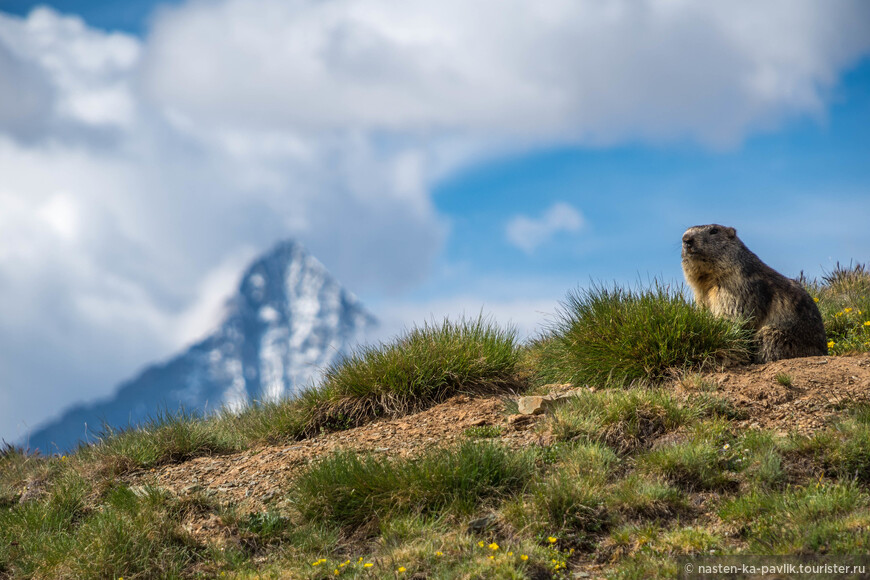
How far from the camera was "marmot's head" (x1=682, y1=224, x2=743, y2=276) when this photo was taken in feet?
28.9

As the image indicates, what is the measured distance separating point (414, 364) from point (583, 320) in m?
2.09

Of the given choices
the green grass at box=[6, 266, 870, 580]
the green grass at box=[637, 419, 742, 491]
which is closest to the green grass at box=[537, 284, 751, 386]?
the green grass at box=[6, 266, 870, 580]

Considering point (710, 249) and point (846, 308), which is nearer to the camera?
point (710, 249)

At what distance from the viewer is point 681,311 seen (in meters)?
8.26

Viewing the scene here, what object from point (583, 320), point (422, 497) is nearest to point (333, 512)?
point (422, 497)

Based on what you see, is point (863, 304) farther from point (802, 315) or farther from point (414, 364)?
point (414, 364)

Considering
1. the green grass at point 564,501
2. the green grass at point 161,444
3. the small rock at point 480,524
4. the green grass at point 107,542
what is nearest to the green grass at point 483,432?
the green grass at point 564,501

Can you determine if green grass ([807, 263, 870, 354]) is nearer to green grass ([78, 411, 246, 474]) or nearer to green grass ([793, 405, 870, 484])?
green grass ([793, 405, 870, 484])

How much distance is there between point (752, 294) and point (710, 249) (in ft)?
2.32

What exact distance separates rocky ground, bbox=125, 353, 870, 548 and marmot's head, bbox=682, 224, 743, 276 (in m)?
1.30

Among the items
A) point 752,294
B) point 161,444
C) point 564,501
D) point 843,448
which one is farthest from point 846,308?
point 161,444

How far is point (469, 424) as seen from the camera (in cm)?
786

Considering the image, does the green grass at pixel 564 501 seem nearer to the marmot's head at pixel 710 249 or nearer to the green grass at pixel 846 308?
the marmot's head at pixel 710 249

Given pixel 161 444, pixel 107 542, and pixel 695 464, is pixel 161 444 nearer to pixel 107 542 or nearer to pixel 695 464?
Result: pixel 107 542
